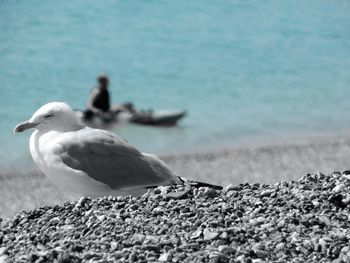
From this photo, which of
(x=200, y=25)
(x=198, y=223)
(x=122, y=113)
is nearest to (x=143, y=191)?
(x=198, y=223)

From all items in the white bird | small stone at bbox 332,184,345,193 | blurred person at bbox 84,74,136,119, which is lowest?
blurred person at bbox 84,74,136,119

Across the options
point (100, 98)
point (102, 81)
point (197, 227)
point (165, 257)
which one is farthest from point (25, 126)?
point (100, 98)

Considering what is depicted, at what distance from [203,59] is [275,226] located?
18.7 metres

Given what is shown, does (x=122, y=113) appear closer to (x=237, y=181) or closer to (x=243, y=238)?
(x=237, y=181)

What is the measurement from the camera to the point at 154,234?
5098mm

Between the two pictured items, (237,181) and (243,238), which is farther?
(237,181)

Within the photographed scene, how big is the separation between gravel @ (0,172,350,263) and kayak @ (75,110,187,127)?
11286mm

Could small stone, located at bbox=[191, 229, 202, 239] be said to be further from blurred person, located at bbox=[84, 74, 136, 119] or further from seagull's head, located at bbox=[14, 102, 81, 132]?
blurred person, located at bbox=[84, 74, 136, 119]

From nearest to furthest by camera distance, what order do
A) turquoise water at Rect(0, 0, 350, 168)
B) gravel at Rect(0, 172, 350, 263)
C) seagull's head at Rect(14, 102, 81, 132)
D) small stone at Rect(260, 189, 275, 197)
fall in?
1. gravel at Rect(0, 172, 350, 263)
2. small stone at Rect(260, 189, 275, 197)
3. seagull's head at Rect(14, 102, 81, 132)
4. turquoise water at Rect(0, 0, 350, 168)

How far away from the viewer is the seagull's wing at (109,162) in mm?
7355

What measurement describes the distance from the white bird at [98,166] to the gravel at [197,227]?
123 centimetres

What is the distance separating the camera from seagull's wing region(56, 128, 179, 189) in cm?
736

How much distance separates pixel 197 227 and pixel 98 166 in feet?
7.79

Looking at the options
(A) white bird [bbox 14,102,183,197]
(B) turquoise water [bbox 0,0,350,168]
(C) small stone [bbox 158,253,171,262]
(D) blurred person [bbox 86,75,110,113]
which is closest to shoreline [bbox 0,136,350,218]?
(B) turquoise water [bbox 0,0,350,168]
